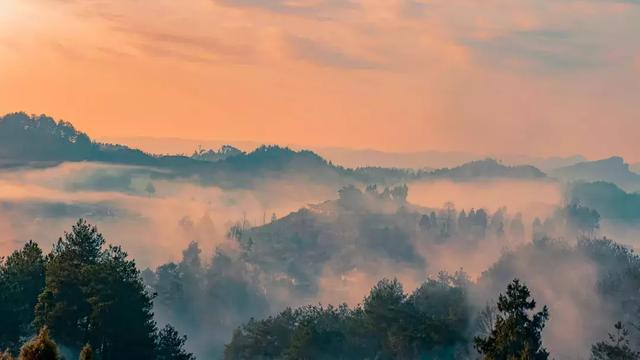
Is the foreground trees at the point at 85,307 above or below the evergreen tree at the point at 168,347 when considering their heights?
above

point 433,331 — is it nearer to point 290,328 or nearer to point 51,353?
point 290,328

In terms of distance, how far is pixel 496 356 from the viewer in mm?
74812

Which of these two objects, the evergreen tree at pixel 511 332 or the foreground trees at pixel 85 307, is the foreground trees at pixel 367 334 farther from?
the evergreen tree at pixel 511 332

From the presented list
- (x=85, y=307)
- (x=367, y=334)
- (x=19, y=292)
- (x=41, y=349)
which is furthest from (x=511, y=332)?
(x=367, y=334)

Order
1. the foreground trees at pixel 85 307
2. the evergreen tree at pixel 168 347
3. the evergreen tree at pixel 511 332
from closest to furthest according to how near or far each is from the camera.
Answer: the evergreen tree at pixel 511 332, the foreground trees at pixel 85 307, the evergreen tree at pixel 168 347

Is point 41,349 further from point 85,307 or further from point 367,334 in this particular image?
point 367,334

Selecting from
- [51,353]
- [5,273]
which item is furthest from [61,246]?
[51,353]

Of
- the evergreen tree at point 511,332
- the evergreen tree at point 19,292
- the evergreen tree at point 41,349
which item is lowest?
the evergreen tree at point 19,292

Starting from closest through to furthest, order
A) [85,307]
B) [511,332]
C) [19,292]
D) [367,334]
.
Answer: [511,332]
[85,307]
[19,292]
[367,334]

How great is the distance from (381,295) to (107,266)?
56.9 metres

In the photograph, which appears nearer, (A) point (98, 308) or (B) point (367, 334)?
(A) point (98, 308)

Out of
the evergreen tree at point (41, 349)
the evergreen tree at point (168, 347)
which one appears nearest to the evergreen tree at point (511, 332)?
the evergreen tree at point (168, 347)

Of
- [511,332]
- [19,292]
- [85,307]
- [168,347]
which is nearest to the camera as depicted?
[511,332]

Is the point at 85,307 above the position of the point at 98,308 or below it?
below
